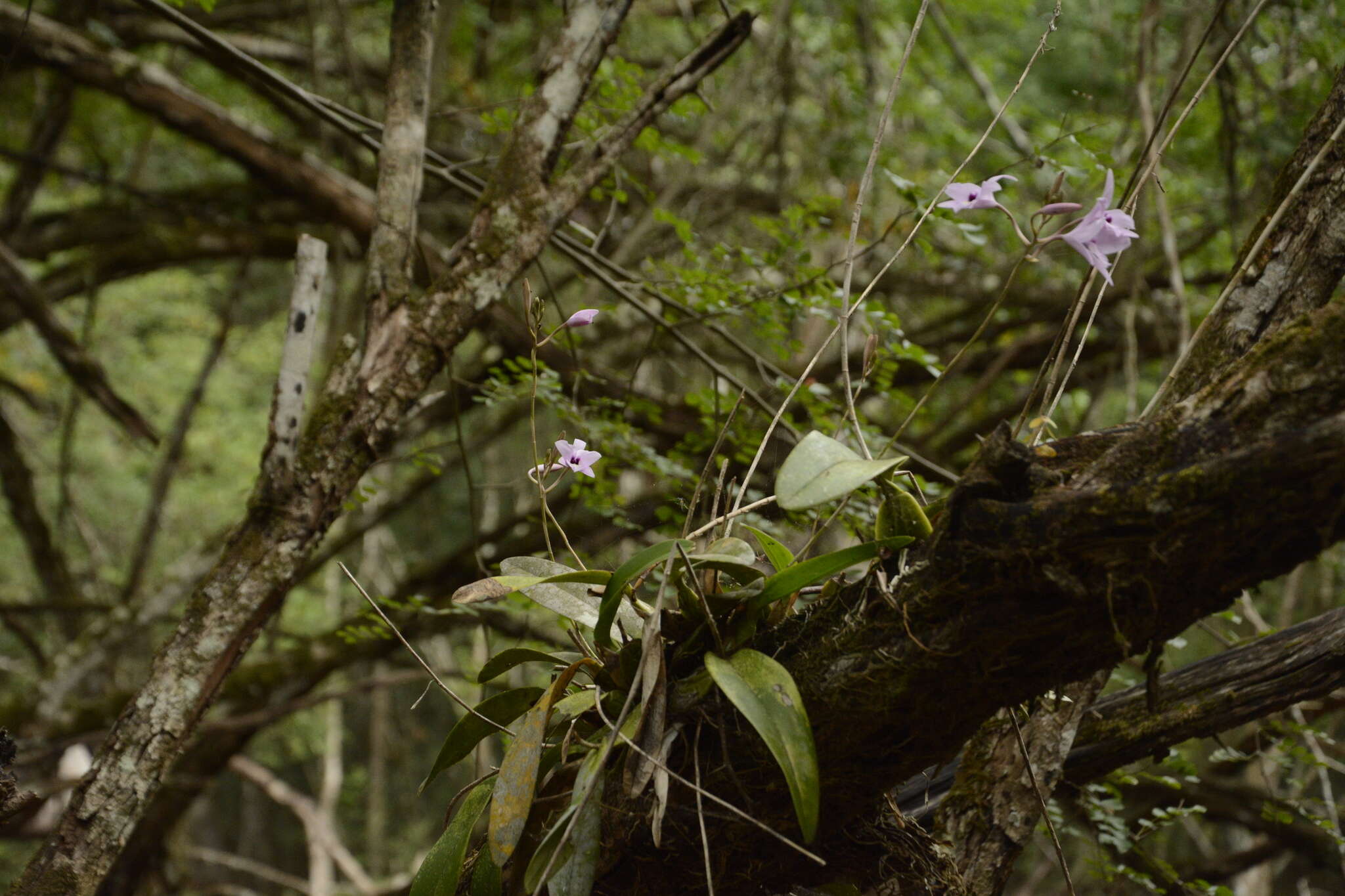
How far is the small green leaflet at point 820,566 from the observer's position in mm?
1050

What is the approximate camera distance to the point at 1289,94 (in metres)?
3.54

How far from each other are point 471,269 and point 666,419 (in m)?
1.89

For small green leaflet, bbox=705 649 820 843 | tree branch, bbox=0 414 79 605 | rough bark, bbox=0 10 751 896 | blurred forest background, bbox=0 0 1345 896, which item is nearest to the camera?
small green leaflet, bbox=705 649 820 843

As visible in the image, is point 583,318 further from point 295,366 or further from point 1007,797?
point 1007,797

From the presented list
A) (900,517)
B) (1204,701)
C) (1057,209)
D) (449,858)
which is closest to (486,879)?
(449,858)

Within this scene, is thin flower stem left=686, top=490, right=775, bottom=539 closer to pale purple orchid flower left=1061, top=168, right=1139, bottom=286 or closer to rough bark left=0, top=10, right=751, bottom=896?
pale purple orchid flower left=1061, top=168, right=1139, bottom=286

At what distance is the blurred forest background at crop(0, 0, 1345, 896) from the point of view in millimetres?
2262

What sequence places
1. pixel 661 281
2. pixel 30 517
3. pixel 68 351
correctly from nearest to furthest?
pixel 661 281 < pixel 68 351 < pixel 30 517

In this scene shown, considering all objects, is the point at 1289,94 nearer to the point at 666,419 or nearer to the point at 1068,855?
the point at 666,419

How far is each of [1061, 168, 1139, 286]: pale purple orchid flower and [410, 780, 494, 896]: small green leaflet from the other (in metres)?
1.10

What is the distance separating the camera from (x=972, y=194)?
1.17 metres

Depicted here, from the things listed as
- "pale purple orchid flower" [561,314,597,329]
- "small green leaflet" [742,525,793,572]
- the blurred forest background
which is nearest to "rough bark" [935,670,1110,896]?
the blurred forest background

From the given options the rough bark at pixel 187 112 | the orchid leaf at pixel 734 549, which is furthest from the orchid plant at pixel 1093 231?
the rough bark at pixel 187 112

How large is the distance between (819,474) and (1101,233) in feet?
1.52
